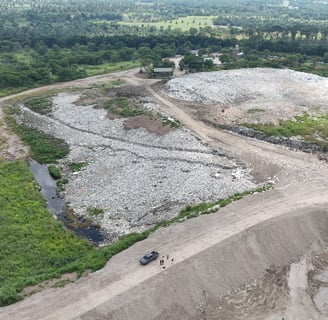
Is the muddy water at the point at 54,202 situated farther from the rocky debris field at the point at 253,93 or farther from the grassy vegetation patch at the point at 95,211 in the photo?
Answer: the rocky debris field at the point at 253,93

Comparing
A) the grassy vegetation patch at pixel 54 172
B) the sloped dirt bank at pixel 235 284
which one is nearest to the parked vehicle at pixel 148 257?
the sloped dirt bank at pixel 235 284

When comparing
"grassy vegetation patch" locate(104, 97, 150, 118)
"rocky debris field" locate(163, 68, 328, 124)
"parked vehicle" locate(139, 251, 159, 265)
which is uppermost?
"parked vehicle" locate(139, 251, 159, 265)

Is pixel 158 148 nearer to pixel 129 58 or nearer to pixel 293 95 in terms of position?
pixel 293 95

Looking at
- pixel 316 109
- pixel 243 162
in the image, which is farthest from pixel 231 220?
pixel 316 109

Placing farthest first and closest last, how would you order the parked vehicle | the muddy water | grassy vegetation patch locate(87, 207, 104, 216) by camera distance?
grassy vegetation patch locate(87, 207, 104, 216)
the muddy water
the parked vehicle

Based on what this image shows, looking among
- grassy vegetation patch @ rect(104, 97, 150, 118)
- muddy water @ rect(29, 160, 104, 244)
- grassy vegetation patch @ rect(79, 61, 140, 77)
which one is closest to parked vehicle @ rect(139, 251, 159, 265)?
muddy water @ rect(29, 160, 104, 244)

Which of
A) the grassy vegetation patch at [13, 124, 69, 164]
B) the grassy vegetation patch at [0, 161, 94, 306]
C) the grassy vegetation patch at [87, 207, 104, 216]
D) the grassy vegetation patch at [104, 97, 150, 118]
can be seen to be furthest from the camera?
the grassy vegetation patch at [104, 97, 150, 118]

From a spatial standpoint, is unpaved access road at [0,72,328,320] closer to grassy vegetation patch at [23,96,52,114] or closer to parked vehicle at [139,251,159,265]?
parked vehicle at [139,251,159,265]
